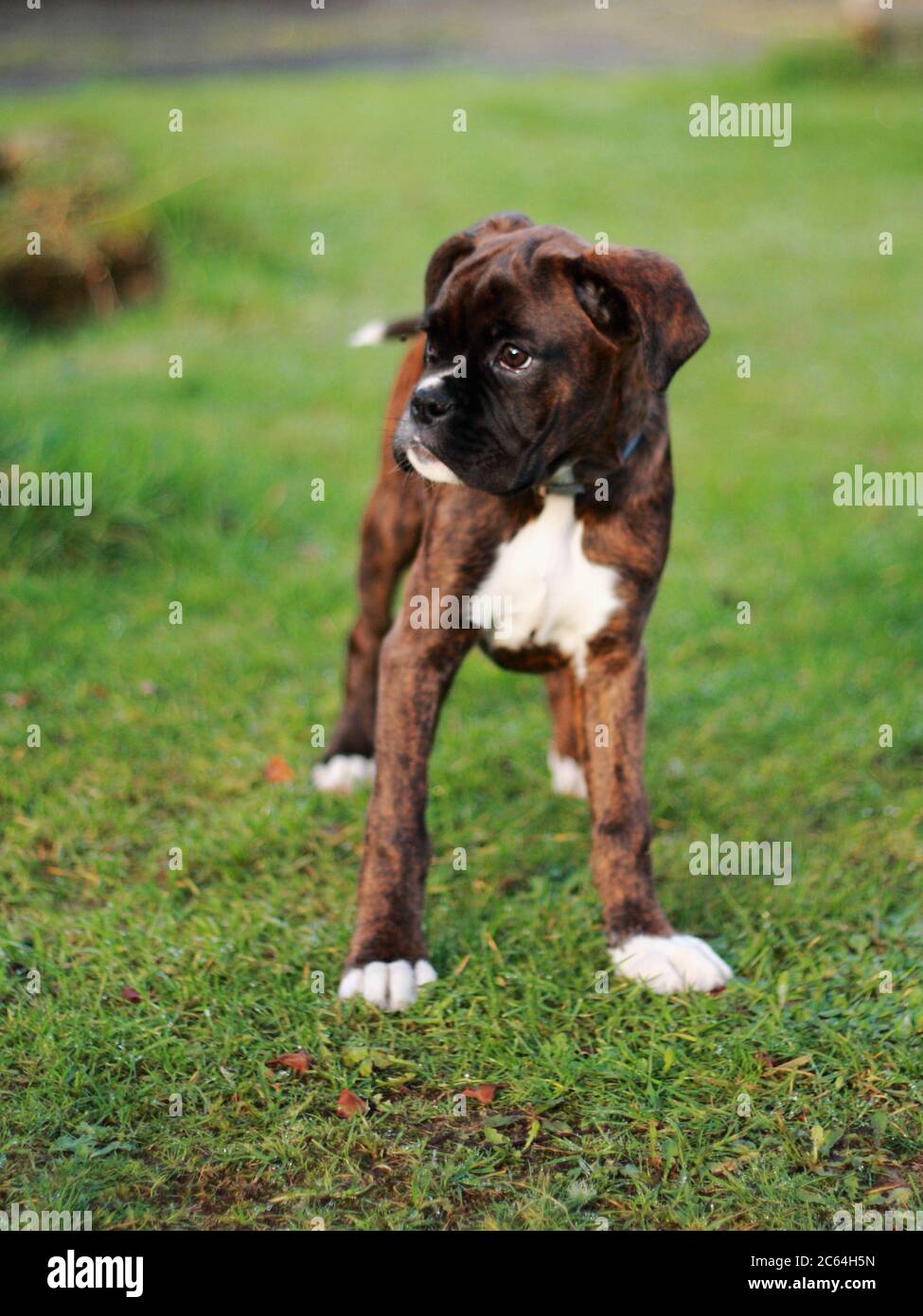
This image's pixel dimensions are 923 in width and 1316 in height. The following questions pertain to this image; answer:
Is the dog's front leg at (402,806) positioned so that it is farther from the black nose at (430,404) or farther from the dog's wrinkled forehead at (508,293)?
the dog's wrinkled forehead at (508,293)

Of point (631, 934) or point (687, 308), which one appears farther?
point (631, 934)

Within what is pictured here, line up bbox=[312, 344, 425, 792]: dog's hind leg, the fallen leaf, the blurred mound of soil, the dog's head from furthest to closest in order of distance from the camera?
the blurred mound of soil, the fallen leaf, bbox=[312, 344, 425, 792]: dog's hind leg, the dog's head

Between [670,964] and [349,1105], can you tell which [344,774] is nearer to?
[670,964]

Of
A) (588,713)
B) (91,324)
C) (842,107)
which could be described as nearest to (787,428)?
(91,324)

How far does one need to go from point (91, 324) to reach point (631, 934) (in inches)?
256

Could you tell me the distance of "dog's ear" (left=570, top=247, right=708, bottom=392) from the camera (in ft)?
10.1

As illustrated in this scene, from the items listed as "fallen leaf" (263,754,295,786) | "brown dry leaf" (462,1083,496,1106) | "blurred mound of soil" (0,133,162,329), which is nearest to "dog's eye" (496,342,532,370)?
"brown dry leaf" (462,1083,496,1106)

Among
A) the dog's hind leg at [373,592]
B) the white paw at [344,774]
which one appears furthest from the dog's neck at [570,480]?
the white paw at [344,774]

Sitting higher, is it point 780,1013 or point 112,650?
point 112,650

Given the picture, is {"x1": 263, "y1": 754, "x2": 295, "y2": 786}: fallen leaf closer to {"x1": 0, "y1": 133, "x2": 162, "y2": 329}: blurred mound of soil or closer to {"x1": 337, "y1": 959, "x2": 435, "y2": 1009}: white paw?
{"x1": 337, "y1": 959, "x2": 435, "y2": 1009}: white paw

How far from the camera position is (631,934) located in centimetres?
360

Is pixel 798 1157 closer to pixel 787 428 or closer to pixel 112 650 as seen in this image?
pixel 112 650

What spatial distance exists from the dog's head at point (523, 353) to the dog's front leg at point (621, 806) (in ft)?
2.09

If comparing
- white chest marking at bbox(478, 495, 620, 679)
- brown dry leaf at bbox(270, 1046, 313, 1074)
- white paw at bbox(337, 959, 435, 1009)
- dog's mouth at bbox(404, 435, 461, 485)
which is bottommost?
brown dry leaf at bbox(270, 1046, 313, 1074)
